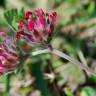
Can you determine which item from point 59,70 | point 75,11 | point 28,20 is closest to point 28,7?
point 75,11

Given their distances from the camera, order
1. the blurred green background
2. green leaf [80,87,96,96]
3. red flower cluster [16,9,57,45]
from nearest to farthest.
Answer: red flower cluster [16,9,57,45] < green leaf [80,87,96,96] < the blurred green background

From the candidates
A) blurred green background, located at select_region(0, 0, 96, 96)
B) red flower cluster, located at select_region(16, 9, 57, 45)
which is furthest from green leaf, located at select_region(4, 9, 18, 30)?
blurred green background, located at select_region(0, 0, 96, 96)

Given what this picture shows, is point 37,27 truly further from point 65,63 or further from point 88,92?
point 65,63

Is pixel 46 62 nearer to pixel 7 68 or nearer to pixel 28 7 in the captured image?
pixel 28 7

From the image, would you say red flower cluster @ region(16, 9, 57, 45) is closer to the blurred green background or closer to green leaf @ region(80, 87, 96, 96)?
green leaf @ region(80, 87, 96, 96)

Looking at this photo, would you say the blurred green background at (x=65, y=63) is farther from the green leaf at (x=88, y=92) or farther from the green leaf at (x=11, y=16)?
the green leaf at (x=11, y=16)

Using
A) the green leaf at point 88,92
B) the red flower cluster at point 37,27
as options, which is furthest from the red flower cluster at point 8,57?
the green leaf at point 88,92
